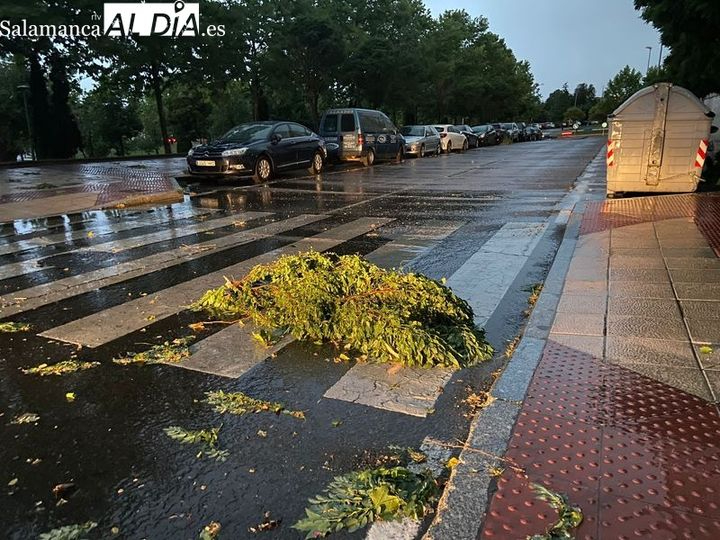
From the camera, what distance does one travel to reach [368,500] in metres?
2.48

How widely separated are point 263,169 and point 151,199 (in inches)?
166

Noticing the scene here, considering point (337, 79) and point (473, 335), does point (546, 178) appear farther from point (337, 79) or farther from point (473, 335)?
point (337, 79)

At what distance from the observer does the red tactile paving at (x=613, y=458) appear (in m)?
2.29

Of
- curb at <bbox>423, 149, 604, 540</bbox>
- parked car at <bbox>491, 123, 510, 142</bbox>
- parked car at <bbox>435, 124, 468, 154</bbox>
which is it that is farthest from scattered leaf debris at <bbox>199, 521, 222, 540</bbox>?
parked car at <bbox>491, 123, 510, 142</bbox>

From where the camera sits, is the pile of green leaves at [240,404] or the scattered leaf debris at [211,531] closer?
the scattered leaf debris at [211,531]

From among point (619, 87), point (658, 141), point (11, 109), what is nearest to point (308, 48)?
point (658, 141)

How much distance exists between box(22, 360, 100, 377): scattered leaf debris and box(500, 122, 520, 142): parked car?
153 ft

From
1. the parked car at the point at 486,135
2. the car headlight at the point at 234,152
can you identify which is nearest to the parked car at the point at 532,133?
the parked car at the point at 486,135

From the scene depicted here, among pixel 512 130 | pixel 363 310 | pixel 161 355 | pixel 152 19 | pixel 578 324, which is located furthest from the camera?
pixel 512 130

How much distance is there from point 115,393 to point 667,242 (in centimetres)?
664

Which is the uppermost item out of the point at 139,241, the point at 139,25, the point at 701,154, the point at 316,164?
the point at 139,25

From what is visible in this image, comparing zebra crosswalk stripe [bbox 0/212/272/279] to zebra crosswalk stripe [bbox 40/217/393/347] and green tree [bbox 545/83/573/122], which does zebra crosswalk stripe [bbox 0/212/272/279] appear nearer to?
zebra crosswalk stripe [bbox 40/217/393/347]

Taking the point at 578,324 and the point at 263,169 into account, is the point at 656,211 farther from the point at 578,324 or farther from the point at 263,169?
the point at 263,169

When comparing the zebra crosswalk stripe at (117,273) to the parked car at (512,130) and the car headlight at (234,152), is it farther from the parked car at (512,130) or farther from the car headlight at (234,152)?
the parked car at (512,130)
